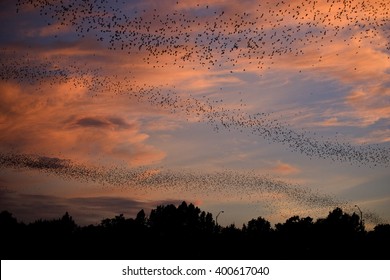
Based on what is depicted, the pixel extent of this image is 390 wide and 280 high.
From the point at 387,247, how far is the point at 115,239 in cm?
4694

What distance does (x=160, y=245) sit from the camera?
285 ft

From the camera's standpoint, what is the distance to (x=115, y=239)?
287ft

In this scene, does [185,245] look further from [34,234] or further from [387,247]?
[387,247]

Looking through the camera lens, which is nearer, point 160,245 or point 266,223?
point 160,245

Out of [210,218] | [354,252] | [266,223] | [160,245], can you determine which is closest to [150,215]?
[210,218]

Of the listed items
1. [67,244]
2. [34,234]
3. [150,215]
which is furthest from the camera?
[150,215]

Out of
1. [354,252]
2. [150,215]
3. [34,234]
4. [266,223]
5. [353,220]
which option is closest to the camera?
[354,252]
